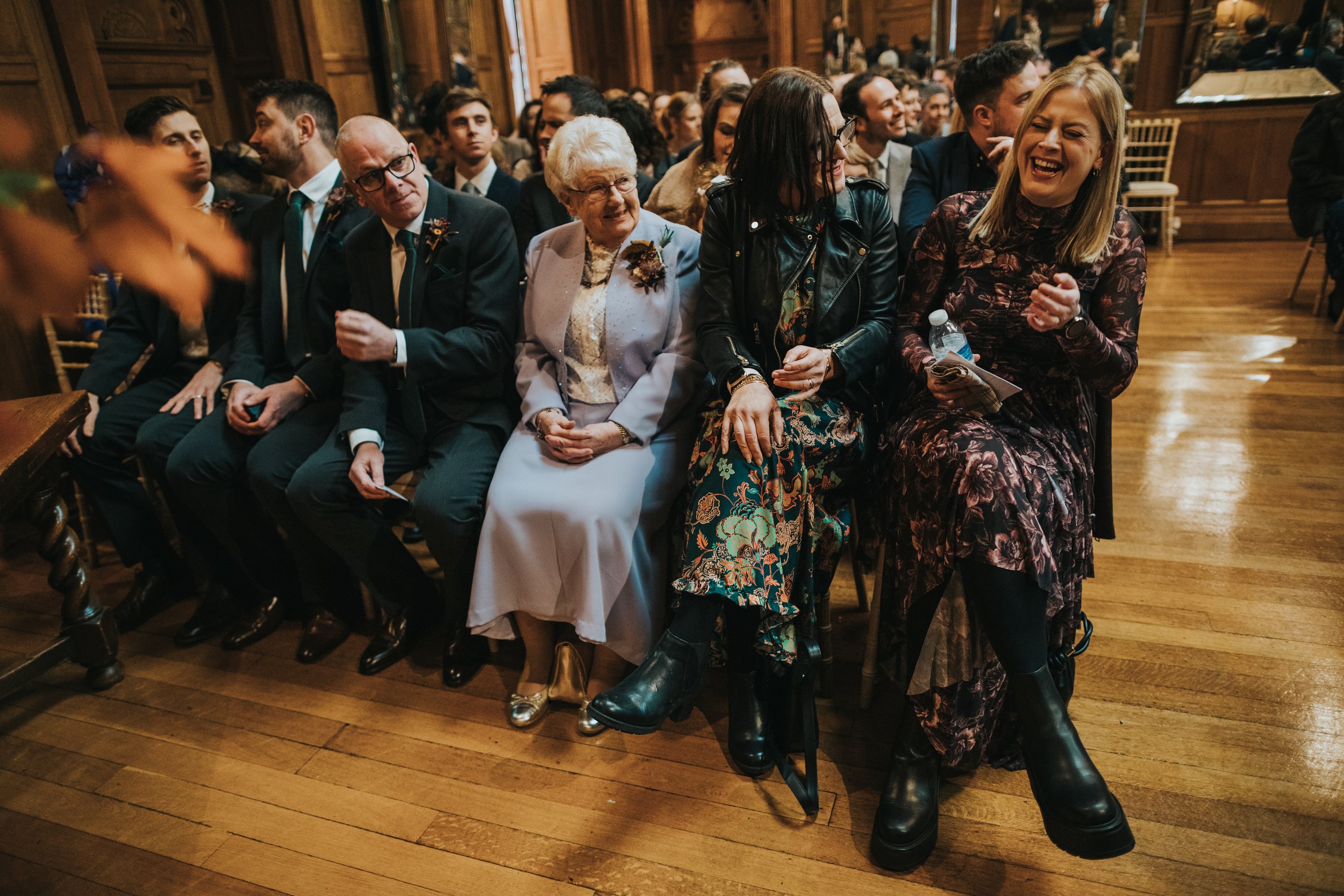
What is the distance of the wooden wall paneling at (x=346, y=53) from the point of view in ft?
16.6

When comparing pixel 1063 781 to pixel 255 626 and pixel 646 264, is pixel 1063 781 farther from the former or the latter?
pixel 255 626

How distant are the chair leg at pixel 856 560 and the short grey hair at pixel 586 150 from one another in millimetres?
958

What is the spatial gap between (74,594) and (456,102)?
7.08ft

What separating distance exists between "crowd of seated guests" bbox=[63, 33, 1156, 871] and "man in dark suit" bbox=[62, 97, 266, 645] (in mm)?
11

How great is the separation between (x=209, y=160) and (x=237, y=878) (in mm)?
2203

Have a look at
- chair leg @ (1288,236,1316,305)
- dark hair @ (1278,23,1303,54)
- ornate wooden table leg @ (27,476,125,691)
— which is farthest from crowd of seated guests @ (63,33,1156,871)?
dark hair @ (1278,23,1303,54)

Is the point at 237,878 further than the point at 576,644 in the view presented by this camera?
No

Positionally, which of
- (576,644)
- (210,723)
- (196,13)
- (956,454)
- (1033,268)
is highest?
(196,13)

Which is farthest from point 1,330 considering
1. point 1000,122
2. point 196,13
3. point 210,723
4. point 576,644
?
point 196,13

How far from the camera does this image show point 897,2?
8.36 meters

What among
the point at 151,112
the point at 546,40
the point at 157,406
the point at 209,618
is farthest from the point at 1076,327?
the point at 546,40

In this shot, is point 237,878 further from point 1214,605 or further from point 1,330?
point 1214,605

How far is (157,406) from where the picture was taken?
259 cm

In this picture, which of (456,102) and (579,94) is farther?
(456,102)
